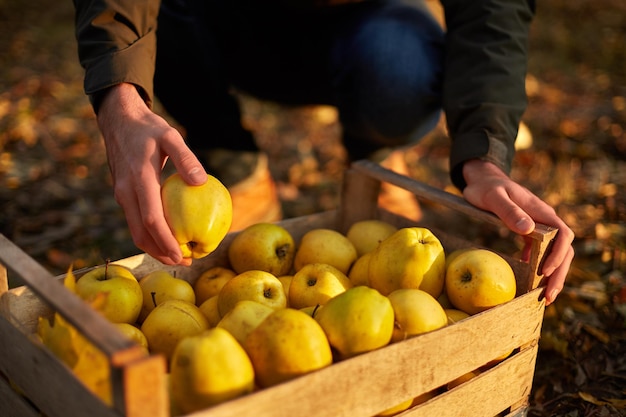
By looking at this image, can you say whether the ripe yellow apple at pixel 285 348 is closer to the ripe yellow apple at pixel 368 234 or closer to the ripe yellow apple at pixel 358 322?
the ripe yellow apple at pixel 358 322

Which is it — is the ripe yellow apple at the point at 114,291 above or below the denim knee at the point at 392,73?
below

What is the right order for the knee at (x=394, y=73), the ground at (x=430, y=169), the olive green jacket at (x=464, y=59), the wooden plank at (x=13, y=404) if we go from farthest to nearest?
1. the knee at (x=394, y=73)
2. the ground at (x=430, y=169)
3. the olive green jacket at (x=464, y=59)
4. the wooden plank at (x=13, y=404)

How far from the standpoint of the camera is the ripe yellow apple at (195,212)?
1.50m

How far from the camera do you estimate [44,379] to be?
1237 millimetres

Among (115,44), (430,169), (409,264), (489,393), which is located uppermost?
(115,44)

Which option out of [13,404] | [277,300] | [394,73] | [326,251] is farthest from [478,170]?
[13,404]

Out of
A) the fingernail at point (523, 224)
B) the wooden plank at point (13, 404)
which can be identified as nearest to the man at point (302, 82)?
the fingernail at point (523, 224)

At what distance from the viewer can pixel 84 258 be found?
2.77m

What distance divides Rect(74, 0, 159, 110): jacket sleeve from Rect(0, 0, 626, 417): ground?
4.02 feet

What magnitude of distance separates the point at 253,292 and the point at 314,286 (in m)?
0.16

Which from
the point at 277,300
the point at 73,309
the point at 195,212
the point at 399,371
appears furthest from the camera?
the point at 277,300

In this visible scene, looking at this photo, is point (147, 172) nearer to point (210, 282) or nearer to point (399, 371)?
point (210, 282)

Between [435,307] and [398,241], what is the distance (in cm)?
25

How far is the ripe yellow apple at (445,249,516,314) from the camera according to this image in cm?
159
